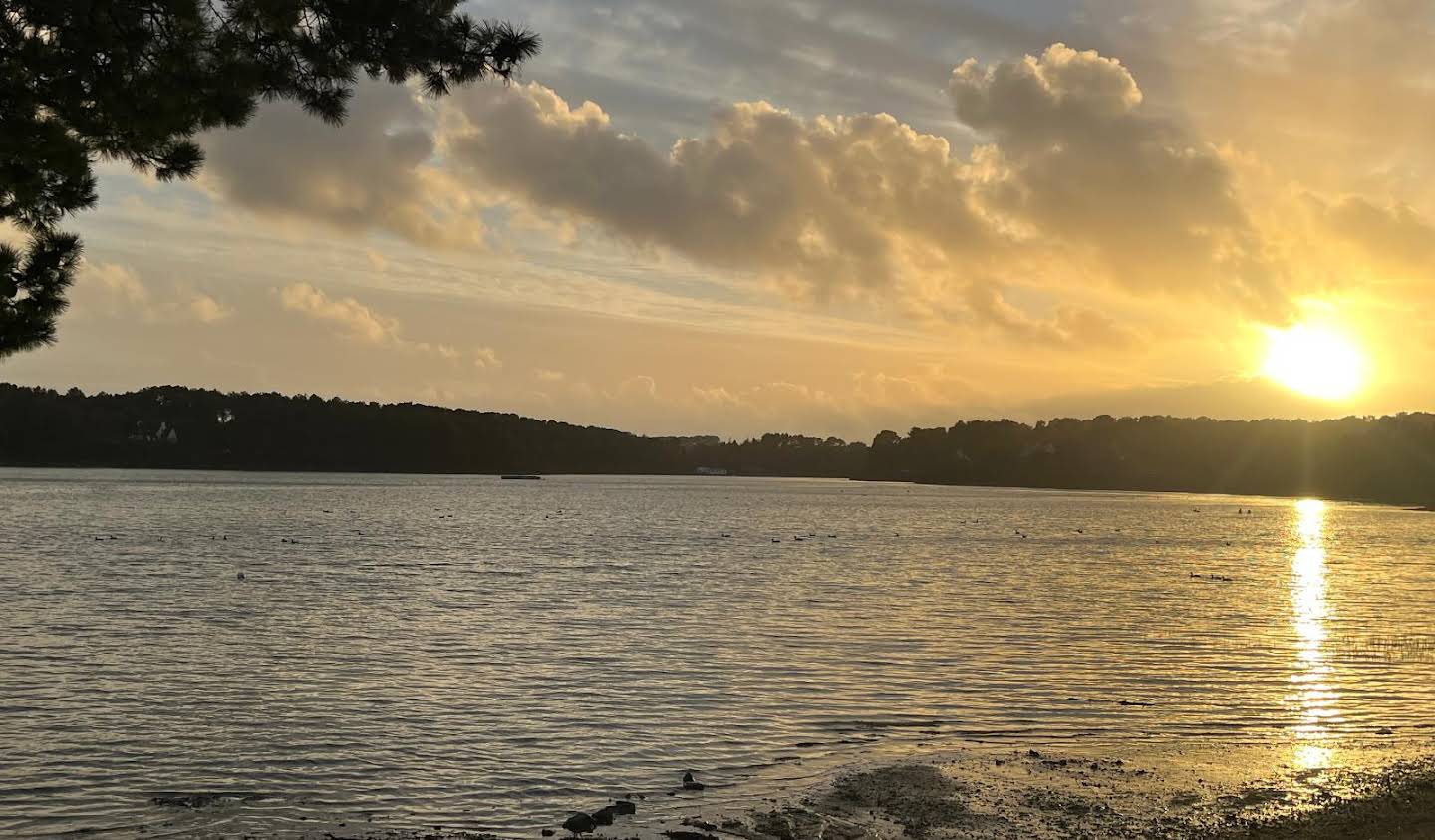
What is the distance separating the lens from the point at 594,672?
33.6 meters

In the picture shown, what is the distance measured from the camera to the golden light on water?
24656 mm

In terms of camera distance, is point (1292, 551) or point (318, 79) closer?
point (318, 79)

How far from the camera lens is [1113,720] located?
27.7 metres

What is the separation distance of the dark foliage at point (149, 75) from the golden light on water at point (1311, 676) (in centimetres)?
2106

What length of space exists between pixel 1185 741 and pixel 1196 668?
11.6 metres

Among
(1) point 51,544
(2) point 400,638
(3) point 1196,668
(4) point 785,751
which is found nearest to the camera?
(4) point 785,751

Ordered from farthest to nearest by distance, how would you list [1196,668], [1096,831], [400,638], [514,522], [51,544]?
1. [514,522]
2. [51,544]
3. [400,638]
4. [1196,668]
5. [1096,831]

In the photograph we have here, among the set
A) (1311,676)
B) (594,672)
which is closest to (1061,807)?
(594,672)

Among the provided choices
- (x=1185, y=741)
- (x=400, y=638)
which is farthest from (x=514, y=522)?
(x=1185, y=741)

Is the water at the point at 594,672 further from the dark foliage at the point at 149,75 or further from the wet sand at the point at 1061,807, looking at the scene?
Result: the dark foliage at the point at 149,75

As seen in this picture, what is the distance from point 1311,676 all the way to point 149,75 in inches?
1317

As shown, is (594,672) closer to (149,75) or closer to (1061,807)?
(1061,807)

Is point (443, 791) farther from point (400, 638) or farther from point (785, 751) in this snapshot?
point (400, 638)

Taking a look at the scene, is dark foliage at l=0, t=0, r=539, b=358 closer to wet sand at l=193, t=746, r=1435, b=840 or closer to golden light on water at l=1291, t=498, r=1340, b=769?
wet sand at l=193, t=746, r=1435, b=840
